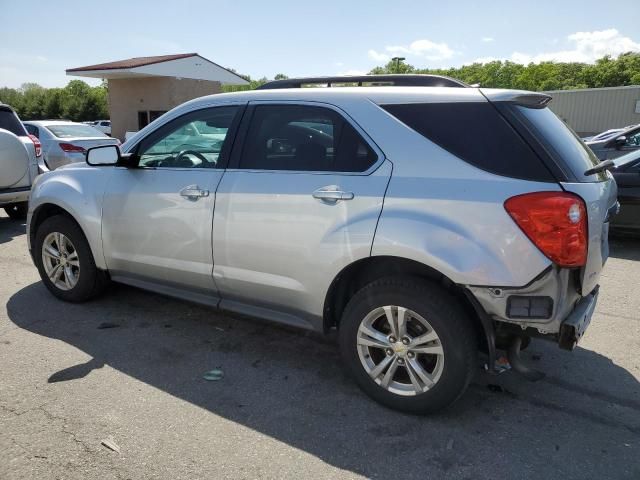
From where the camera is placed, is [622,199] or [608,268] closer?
[608,268]

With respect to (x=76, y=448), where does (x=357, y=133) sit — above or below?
above

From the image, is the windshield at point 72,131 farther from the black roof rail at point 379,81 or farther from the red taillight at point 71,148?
the black roof rail at point 379,81

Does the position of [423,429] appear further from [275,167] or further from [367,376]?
[275,167]

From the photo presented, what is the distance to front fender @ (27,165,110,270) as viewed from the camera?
4.16 m

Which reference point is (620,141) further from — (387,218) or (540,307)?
(387,218)

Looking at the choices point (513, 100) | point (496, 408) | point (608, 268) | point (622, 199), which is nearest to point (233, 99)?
point (513, 100)

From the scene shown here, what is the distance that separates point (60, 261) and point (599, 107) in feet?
103

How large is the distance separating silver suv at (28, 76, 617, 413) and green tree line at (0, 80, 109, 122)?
5577 cm

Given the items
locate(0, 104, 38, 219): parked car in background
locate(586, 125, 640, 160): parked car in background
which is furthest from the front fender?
locate(586, 125, 640, 160): parked car in background

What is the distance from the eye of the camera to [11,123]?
8.01m

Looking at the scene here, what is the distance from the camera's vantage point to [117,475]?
7.88 feet

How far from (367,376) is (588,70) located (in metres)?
54.7

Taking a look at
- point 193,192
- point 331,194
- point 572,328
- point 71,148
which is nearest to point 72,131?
point 71,148

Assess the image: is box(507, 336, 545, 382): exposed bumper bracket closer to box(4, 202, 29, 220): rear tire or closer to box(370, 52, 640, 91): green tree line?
box(4, 202, 29, 220): rear tire
